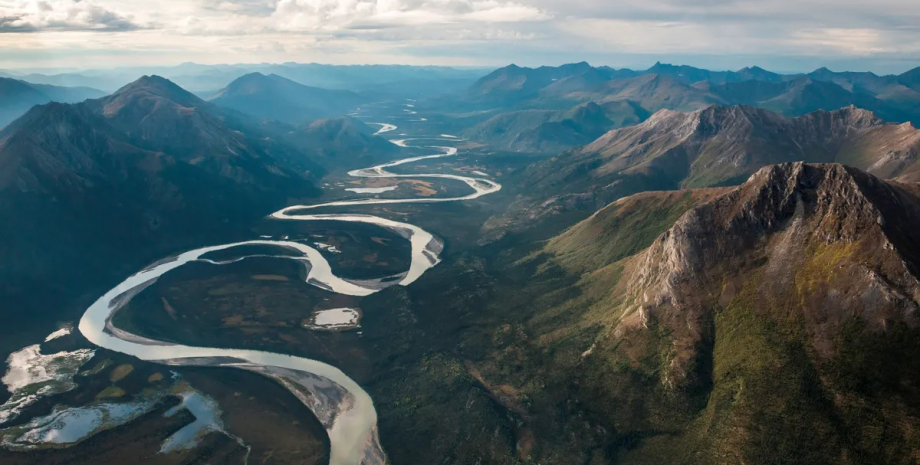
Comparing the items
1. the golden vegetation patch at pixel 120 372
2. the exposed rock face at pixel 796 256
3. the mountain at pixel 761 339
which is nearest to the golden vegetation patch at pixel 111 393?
the golden vegetation patch at pixel 120 372

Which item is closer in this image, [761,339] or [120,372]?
[761,339]

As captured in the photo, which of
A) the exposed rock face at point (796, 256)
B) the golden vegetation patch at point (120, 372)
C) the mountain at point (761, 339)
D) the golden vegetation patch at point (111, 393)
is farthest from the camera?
the golden vegetation patch at point (120, 372)

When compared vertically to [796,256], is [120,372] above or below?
below

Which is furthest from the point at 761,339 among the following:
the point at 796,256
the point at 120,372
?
the point at 120,372

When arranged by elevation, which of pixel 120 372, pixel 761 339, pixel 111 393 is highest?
pixel 761 339

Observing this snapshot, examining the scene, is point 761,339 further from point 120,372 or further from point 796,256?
point 120,372

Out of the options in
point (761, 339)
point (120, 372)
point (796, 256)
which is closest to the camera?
point (761, 339)

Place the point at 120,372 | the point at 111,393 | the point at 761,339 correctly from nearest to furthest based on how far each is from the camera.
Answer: the point at 761,339 < the point at 111,393 < the point at 120,372

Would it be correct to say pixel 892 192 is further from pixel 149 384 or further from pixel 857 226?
pixel 149 384

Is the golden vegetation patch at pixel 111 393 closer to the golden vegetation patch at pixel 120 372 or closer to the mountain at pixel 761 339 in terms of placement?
the golden vegetation patch at pixel 120 372
